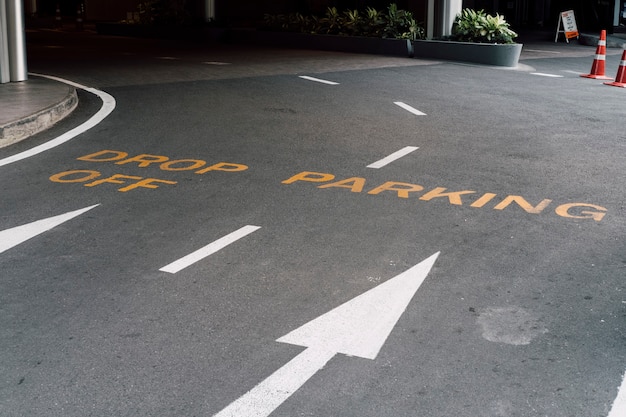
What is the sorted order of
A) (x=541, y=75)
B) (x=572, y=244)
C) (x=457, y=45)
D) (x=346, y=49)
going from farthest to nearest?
(x=346, y=49) < (x=457, y=45) < (x=541, y=75) < (x=572, y=244)

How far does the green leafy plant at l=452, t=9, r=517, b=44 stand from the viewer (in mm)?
21203

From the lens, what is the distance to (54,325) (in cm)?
479

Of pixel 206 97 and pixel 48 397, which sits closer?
pixel 48 397

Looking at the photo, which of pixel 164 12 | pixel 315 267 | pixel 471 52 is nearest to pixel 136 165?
pixel 315 267

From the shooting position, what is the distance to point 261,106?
12.9 meters

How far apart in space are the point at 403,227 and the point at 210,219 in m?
1.49

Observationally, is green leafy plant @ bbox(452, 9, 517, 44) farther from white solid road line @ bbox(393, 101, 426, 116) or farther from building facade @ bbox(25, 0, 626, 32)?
building facade @ bbox(25, 0, 626, 32)

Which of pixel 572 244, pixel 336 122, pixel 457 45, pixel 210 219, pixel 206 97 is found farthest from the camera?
pixel 457 45

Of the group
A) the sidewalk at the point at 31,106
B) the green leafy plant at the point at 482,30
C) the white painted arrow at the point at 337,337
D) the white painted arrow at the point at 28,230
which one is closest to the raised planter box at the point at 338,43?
the green leafy plant at the point at 482,30

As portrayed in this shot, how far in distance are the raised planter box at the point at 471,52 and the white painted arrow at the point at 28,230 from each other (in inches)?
585

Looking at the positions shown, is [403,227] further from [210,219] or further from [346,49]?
[346,49]

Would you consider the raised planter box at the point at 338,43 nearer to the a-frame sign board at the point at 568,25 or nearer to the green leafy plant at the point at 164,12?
the green leafy plant at the point at 164,12

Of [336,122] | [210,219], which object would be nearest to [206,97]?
[336,122]

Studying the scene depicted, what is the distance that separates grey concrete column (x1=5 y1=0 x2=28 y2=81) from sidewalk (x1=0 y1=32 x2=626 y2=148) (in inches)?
8.8
